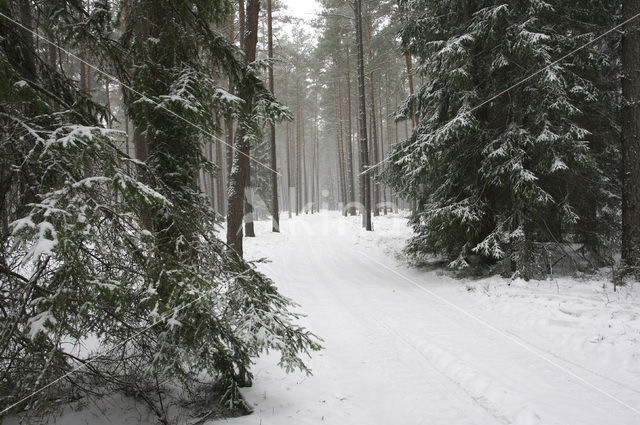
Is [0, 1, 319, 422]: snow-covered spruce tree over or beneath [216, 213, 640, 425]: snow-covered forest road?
over

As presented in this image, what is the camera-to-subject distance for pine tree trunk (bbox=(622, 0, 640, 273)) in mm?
7406

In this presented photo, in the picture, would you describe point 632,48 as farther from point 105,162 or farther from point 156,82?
point 105,162

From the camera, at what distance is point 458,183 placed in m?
9.72

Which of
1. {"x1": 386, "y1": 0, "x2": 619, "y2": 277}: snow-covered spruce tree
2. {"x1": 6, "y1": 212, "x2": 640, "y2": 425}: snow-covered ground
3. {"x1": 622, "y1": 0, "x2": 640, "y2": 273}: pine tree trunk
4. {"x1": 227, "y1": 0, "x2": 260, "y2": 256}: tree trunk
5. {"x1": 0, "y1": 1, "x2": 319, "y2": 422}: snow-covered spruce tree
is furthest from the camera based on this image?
{"x1": 227, "y1": 0, "x2": 260, "y2": 256}: tree trunk

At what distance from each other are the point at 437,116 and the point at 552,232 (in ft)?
13.8

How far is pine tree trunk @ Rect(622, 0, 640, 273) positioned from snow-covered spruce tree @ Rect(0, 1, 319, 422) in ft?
25.5

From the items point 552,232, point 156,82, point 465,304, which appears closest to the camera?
point 156,82

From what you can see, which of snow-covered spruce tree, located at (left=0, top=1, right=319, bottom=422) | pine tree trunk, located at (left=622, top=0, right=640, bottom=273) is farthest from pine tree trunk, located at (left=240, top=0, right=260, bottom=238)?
pine tree trunk, located at (left=622, top=0, right=640, bottom=273)

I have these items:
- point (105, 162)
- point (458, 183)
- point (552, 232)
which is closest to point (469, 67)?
point (458, 183)

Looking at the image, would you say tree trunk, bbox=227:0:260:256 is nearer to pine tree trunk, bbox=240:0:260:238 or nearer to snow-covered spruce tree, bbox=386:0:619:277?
pine tree trunk, bbox=240:0:260:238

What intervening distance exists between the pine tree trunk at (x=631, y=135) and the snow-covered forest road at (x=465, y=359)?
137 cm

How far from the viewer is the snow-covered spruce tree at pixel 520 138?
7832mm

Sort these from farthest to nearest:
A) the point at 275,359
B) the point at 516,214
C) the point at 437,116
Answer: the point at 437,116 → the point at 516,214 → the point at 275,359

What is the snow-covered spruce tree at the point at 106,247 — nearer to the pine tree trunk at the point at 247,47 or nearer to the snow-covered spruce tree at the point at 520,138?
the pine tree trunk at the point at 247,47
